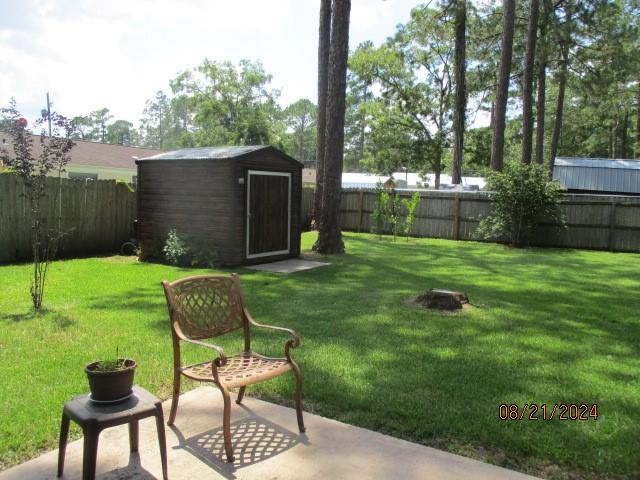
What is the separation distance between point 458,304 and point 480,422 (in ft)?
10.8

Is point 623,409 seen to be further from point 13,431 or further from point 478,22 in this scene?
point 478,22

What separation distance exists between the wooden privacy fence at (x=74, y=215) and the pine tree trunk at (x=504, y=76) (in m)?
11.5

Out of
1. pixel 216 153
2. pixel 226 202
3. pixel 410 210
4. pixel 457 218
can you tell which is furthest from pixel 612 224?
pixel 216 153

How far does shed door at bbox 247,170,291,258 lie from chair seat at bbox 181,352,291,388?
6.84 meters

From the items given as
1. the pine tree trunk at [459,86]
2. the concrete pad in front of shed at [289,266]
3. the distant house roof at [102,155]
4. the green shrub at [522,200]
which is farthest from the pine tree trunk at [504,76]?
the distant house roof at [102,155]

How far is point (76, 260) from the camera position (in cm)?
1045

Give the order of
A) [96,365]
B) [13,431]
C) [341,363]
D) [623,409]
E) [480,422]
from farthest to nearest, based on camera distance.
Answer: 1. [341,363]
2. [623,409]
3. [480,422]
4. [13,431]
5. [96,365]

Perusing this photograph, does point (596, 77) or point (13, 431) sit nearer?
point (13, 431)

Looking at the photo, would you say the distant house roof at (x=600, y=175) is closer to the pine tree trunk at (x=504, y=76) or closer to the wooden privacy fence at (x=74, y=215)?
the pine tree trunk at (x=504, y=76)

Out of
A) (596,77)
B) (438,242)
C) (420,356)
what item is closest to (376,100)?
(596,77)

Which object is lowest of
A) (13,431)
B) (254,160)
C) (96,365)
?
(13,431)

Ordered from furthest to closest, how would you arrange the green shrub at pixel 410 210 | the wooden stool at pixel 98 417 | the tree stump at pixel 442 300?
the green shrub at pixel 410 210 < the tree stump at pixel 442 300 < the wooden stool at pixel 98 417

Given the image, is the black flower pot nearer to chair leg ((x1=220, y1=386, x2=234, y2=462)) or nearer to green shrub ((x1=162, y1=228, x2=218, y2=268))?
chair leg ((x1=220, y1=386, x2=234, y2=462))
